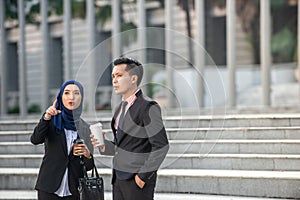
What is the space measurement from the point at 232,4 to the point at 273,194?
23.9 feet

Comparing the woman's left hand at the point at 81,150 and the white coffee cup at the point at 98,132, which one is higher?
the white coffee cup at the point at 98,132

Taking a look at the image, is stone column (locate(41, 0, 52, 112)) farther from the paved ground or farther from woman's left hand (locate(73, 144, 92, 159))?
woman's left hand (locate(73, 144, 92, 159))

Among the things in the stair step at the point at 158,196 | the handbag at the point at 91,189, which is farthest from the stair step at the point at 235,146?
the handbag at the point at 91,189

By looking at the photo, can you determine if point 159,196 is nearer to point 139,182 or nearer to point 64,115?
point 64,115

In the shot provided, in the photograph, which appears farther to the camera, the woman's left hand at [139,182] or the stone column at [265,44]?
the stone column at [265,44]

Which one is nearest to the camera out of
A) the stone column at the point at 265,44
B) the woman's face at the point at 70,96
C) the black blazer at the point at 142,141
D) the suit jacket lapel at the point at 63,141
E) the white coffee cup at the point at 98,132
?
the black blazer at the point at 142,141

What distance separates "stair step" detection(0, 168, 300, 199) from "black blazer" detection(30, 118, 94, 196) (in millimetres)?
2198

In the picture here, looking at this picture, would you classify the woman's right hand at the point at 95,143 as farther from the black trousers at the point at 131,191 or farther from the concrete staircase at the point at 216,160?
the concrete staircase at the point at 216,160

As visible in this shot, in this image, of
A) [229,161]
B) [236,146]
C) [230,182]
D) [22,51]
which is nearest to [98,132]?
[230,182]

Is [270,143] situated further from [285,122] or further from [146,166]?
[146,166]

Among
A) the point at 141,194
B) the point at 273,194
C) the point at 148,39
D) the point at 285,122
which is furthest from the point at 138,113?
the point at 148,39

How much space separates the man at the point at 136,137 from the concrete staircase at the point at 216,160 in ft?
7.68

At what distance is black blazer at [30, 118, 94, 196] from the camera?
5027 millimetres

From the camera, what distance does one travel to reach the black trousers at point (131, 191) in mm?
4504
